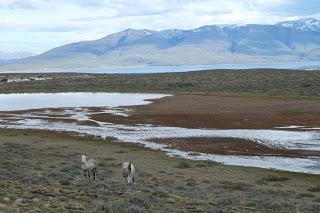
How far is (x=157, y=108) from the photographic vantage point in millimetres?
59281

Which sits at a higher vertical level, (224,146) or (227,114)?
(227,114)

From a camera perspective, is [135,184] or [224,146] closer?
[135,184]

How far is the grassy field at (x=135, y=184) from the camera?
53.5 ft

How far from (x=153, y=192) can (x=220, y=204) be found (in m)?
2.73

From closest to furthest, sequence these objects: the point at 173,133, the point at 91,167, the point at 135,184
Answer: the point at 135,184 → the point at 91,167 → the point at 173,133

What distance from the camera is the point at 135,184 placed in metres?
22.0

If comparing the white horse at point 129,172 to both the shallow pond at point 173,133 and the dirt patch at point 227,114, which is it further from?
the dirt patch at point 227,114

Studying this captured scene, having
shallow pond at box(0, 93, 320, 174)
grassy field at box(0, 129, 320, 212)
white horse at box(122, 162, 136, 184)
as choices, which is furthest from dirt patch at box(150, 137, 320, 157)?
white horse at box(122, 162, 136, 184)

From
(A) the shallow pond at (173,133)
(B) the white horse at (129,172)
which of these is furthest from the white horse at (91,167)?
(A) the shallow pond at (173,133)

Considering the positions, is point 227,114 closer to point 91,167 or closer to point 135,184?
point 91,167

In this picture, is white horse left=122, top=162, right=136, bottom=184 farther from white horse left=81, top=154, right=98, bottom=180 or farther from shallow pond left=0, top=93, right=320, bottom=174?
shallow pond left=0, top=93, right=320, bottom=174

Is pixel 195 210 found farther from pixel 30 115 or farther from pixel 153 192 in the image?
pixel 30 115

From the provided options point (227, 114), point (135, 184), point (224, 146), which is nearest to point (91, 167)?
point (135, 184)

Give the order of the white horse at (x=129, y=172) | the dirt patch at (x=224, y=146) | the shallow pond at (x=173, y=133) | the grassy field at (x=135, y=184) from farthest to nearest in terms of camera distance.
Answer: the dirt patch at (x=224, y=146), the shallow pond at (x=173, y=133), the white horse at (x=129, y=172), the grassy field at (x=135, y=184)
